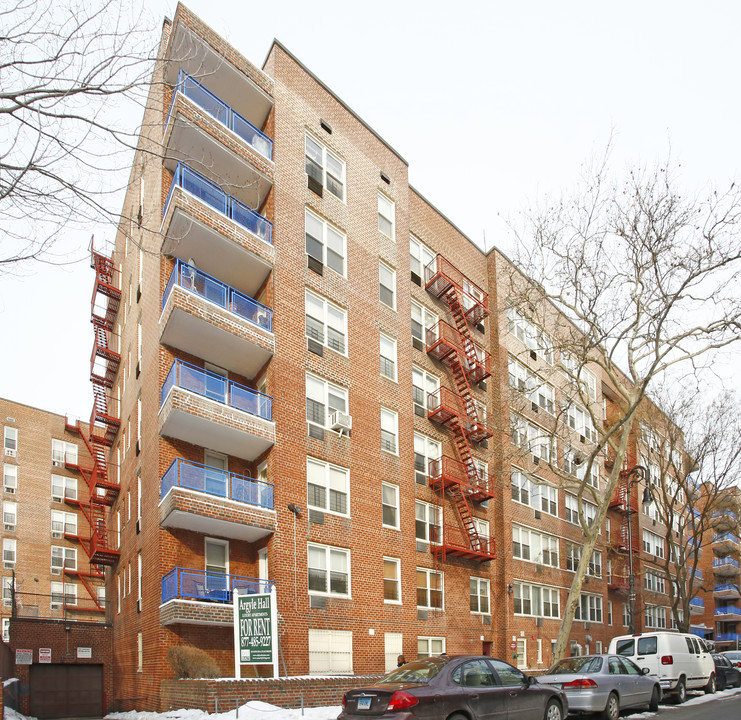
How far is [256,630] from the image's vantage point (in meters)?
18.0

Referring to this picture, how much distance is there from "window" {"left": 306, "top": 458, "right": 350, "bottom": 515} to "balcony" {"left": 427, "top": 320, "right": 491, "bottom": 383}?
27.3 ft

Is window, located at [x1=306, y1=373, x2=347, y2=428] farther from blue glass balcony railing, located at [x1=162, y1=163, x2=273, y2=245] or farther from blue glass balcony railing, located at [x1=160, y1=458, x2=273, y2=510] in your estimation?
blue glass balcony railing, located at [x1=162, y1=163, x2=273, y2=245]

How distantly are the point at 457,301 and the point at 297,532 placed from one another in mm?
14273

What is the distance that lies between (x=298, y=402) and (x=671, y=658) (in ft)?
41.8

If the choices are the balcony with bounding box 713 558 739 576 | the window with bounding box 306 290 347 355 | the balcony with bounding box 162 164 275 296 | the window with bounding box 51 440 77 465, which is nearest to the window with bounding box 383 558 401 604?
the window with bounding box 306 290 347 355

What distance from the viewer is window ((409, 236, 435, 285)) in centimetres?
3180

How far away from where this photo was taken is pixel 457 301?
3288 cm

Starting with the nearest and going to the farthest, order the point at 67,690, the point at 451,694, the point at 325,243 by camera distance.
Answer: the point at 451,694 → the point at 325,243 → the point at 67,690

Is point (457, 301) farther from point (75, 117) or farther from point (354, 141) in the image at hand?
point (75, 117)

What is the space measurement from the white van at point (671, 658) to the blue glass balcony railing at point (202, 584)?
34.7 feet

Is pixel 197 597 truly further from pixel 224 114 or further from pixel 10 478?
pixel 10 478

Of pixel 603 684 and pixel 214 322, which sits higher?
pixel 214 322

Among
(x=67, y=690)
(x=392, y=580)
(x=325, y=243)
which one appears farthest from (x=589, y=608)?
(x=325, y=243)

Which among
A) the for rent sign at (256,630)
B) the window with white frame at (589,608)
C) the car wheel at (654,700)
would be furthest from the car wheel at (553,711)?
the window with white frame at (589,608)
